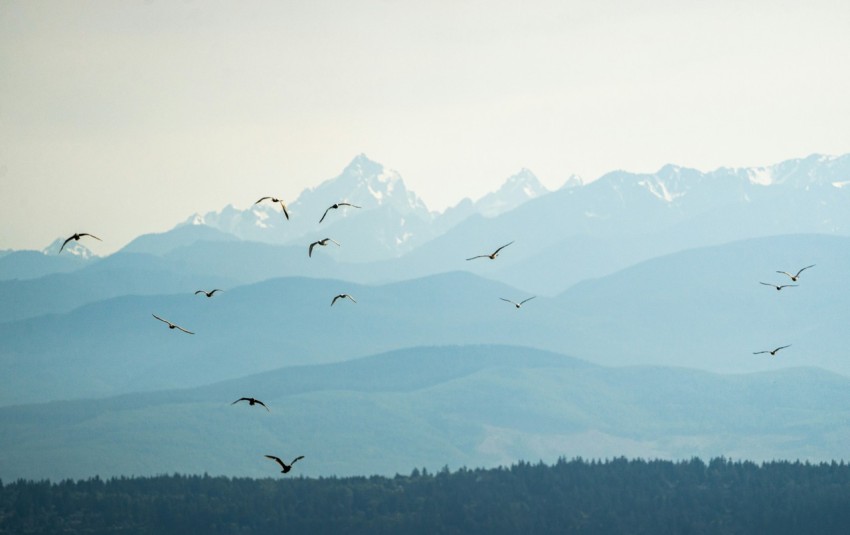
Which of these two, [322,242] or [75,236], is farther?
[322,242]

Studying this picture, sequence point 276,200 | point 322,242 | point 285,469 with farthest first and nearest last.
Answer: point 322,242 → point 276,200 → point 285,469

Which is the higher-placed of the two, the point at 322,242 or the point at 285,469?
the point at 322,242

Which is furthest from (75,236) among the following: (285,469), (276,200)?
(285,469)

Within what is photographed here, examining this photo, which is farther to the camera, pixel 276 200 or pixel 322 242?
pixel 322 242

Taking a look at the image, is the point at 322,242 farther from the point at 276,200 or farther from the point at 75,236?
the point at 75,236

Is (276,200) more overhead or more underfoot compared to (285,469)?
more overhead

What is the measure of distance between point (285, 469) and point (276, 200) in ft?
55.5

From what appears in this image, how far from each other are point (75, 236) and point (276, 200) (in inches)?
472

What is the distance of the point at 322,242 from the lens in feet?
349

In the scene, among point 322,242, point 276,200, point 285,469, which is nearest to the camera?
point 285,469

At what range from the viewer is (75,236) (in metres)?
92.2

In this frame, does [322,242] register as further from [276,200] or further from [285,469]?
[285,469]

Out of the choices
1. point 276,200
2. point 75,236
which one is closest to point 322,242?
point 276,200

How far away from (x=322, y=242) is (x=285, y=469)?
73.4 ft
